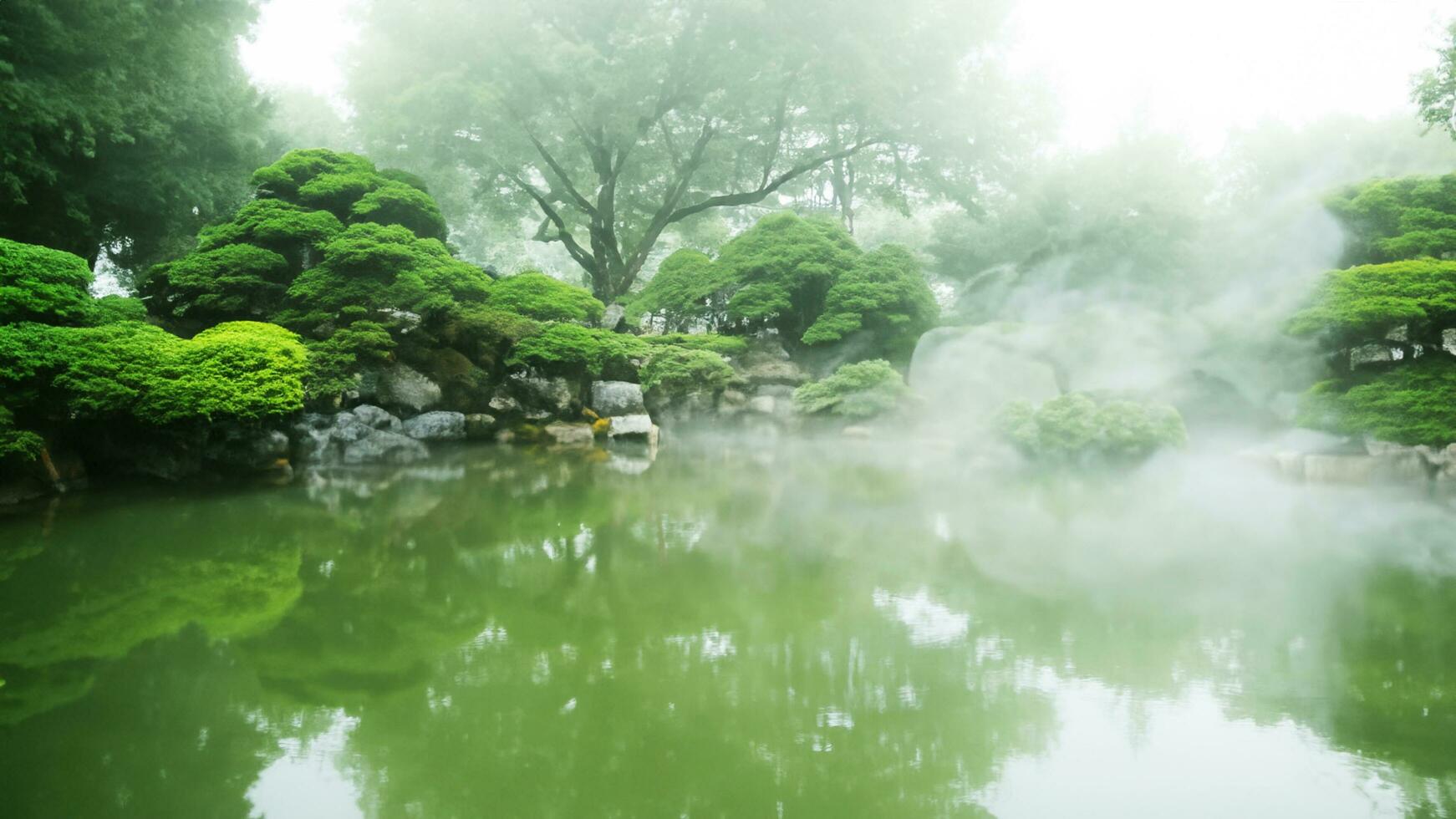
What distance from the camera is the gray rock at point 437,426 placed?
8.87m

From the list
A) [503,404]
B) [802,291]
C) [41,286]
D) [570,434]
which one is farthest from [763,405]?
[41,286]

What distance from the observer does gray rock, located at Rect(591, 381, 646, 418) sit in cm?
1009

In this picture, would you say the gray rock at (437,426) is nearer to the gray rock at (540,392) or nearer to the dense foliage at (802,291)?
the gray rock at (540,392)

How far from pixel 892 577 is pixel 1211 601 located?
1213 millimetres

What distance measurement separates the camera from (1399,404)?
6430 mm

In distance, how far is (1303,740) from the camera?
204cm

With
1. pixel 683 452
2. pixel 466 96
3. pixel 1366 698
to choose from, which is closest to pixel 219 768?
pixel 1366 698

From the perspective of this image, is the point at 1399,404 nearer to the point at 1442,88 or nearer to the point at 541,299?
the point at 1442,88

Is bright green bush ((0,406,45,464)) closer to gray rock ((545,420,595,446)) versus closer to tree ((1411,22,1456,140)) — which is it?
gray rock ((545,420,595,446))

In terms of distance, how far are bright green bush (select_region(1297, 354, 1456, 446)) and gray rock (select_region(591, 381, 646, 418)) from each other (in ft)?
22.1

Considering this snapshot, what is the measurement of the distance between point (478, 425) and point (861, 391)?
14.8 ft

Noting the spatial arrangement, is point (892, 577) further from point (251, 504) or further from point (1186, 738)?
point (251, 504)

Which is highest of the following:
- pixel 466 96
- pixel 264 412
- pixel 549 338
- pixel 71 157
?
pixel 466 96

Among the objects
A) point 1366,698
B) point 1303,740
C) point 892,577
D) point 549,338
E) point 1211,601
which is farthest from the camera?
point 549,338
